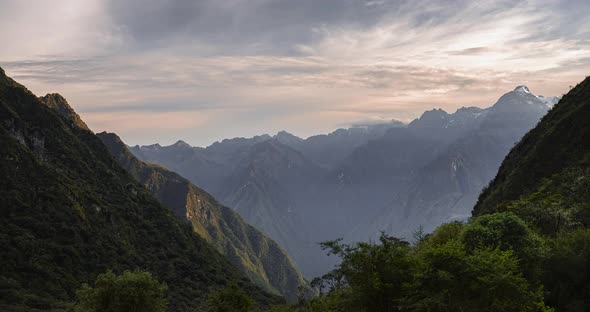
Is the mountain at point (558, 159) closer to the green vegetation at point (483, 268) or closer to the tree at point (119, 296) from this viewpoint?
the green vegetation at point (483, 268)

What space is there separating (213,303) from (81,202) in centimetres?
10859

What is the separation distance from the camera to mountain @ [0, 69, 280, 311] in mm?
125625

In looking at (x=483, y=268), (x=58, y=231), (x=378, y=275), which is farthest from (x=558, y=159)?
(x=58, y=231)

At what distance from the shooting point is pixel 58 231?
147625 millimetres

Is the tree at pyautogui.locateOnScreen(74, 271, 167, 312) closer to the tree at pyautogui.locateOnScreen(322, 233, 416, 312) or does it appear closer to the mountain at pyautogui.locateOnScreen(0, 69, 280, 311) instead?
the tree at pyautogui.locateOnScreen(322, 233, 416, 312)

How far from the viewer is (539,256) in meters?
44.7

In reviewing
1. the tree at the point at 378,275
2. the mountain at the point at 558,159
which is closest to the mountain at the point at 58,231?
the tree at the point at 378,275

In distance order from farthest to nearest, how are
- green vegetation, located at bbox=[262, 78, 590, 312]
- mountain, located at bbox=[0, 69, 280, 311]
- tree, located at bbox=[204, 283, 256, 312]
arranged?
mountain, located at bbox=[0, 69, 280, 311] → tree, located at bbox=[204, 283, 256, 312] → green vegetation, located at bbox=[262, 78, 590, 312]

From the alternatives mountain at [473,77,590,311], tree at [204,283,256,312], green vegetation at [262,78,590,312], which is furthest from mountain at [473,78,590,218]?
tree at [204,283,256,312]

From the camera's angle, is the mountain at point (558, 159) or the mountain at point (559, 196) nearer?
the mountain at point (559, 196)

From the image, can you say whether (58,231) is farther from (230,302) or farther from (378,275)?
(378,275)

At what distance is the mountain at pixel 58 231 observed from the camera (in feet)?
412

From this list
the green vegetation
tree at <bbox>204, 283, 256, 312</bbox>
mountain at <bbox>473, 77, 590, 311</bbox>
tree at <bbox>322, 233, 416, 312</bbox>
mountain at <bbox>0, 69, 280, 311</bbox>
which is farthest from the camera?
mountain at <bbox>0, 69, 280, 311</bbox>

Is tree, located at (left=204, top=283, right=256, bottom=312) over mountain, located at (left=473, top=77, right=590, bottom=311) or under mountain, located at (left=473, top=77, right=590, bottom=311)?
under
